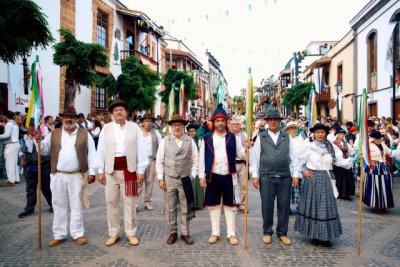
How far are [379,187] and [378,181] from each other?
121 mm

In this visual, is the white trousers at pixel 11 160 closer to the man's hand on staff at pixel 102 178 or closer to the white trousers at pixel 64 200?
the white trousers at pixel 64 200

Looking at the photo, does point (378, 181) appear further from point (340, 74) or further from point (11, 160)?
point (340, 74)

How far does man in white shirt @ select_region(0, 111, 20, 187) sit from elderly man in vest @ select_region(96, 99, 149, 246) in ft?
19.1

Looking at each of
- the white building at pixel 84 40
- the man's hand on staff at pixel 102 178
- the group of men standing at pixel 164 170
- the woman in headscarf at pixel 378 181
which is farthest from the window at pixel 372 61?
the man's hand on staff at pixel 102 178

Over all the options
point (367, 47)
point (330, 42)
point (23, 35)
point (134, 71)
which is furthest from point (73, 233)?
point (330, 42)

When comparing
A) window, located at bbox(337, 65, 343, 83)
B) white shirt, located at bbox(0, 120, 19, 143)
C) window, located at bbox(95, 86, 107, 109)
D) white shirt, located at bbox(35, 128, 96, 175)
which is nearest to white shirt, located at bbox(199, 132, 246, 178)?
white shirt, located at bbox(35, 128, 96, 175)

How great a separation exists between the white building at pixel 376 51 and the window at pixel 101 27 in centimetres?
1512

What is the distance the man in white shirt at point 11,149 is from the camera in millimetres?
9547

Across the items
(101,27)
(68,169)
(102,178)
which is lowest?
(102,178)

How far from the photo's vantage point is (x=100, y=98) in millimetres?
19891

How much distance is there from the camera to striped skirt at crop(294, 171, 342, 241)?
4.95 metres

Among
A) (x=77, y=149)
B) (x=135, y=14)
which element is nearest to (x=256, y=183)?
(x=77, y=149)

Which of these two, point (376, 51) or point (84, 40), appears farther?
point (376, 51)

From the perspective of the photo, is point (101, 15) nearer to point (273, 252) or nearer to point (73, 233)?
point (73, 233)
